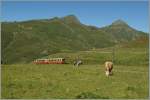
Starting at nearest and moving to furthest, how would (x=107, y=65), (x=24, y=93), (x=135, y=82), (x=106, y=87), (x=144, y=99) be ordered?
1. (x=144, y=99)
2. (x=24, y=93)
3. (x=106, y=87)
4. (x=135, y=82)
5. (x=107, y=65)

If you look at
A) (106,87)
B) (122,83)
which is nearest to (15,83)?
(106,87)

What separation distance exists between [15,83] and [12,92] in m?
2.54

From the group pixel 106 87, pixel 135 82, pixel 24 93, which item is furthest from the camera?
pixel 135 82

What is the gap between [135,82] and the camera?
20734 mm

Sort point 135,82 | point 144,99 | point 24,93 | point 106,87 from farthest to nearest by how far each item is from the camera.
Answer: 1. point 135,82
2. point 106,87
3. point 24,93
4. point 144,99

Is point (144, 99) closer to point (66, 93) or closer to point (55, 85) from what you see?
point (66, 93)

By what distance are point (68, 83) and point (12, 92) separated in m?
4.34

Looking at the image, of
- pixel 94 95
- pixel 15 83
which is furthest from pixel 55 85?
pixel 94 95

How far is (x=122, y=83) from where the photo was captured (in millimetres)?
19844

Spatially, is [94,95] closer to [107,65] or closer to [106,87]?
[106,87]

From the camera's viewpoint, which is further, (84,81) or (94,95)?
(84,81)

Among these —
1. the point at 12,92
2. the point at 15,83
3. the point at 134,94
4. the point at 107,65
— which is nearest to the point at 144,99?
the point at 134,94

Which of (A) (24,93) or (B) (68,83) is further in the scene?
(B) (68,83)

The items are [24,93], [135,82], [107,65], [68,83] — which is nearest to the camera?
[24,93]
